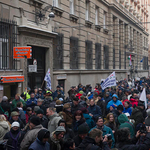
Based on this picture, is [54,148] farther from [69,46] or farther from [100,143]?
[69,46]

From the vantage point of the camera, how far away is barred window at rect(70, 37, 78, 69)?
68.6 feet

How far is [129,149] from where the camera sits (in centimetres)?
453

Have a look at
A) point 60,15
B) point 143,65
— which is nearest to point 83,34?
point 60,15

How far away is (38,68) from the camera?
1700cm

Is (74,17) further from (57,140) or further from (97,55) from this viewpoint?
(57,140)

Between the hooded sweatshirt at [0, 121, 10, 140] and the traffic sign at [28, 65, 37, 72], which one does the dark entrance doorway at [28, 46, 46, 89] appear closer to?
the traffic sign at [28, 65, 37, 72]

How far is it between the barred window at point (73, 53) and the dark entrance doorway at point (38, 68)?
378cm

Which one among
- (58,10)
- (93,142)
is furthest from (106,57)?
(93,142)

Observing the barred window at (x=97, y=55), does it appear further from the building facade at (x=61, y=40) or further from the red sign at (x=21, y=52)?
the red sign at (x=21, y=52)

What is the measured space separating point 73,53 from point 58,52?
2.63 m

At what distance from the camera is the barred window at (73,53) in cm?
2091

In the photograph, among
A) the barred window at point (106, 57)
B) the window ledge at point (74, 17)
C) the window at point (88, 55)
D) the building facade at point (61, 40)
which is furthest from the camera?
the barred window at point (106, 57)

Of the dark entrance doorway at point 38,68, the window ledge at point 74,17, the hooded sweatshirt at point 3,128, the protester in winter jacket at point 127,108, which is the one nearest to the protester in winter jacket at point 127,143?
the hooded sweatshirt at point 3,128

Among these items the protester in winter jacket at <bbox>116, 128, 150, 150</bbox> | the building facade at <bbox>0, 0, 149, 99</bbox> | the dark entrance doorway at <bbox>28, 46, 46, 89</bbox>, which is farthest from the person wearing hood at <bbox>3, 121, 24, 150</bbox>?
the dark entrance doorway at <bbox>28, 46, 46, 89</bbox>
